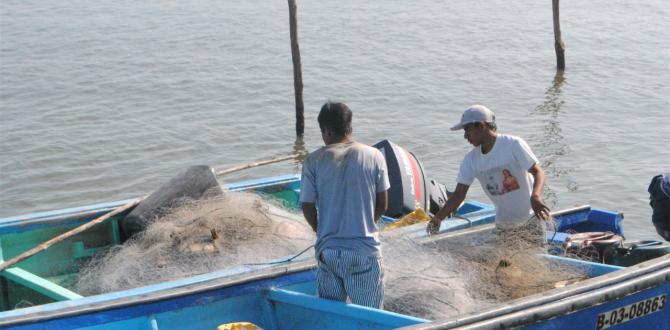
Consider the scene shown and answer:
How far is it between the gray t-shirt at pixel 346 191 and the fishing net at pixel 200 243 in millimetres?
1827

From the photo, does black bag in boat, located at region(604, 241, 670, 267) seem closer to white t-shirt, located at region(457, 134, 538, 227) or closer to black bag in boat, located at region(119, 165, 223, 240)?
white t-shirt, located at region(457, 134, 538, 227)

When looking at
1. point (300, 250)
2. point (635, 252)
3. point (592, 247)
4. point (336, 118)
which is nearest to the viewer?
point (336, 118)

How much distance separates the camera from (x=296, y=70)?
15.0 m

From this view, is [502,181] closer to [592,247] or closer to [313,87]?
[592,247]

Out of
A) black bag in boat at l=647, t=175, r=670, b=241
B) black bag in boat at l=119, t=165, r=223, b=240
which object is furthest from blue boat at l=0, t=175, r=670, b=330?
black bag in boat at l=119, t=165, r=223, b=240

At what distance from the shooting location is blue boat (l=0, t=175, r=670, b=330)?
548cm

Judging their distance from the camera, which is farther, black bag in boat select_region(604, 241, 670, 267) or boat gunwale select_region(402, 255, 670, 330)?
black bag in boat select_region(604, 241, 670, 267)

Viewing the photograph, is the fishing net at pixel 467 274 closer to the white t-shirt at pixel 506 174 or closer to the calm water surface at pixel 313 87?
the white t-shirt at pixel 506 174

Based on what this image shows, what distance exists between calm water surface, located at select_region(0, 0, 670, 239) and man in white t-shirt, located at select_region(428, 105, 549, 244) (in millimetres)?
5373

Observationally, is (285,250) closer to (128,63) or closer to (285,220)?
(285,220)

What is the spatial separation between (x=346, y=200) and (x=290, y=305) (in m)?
1.21

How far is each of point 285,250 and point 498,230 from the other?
5.36ft

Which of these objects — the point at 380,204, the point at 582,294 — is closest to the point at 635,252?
the point at 582,294


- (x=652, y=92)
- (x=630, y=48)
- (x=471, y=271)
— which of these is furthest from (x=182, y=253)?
(x=630, y=48)
